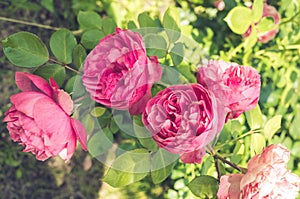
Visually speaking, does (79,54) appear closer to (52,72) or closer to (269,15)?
(52,72)

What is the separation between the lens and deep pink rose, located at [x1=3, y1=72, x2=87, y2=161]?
0.89 m

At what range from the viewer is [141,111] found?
952 mm

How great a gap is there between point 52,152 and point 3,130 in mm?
941

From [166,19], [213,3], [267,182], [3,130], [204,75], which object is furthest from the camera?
[3,130]

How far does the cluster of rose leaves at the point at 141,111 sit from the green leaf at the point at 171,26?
0.18 meters

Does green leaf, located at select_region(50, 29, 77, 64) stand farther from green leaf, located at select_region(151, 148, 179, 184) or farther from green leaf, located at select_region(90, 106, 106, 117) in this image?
green leaf, located at select_region(151, 148, 179, 184)

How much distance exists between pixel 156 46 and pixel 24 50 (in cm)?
30

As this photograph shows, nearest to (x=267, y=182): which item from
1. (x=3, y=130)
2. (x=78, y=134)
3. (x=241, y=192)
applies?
(x=241, y=192)

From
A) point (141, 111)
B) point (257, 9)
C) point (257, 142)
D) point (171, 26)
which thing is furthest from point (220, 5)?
point (141, 111)

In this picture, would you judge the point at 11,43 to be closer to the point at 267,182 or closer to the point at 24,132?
the point at 24,132

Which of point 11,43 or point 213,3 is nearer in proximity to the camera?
point 11,43

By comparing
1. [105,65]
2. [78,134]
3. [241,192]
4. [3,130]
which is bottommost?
[3,130]

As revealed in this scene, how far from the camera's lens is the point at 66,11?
6.19ft

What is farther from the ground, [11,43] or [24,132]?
[11,43]
